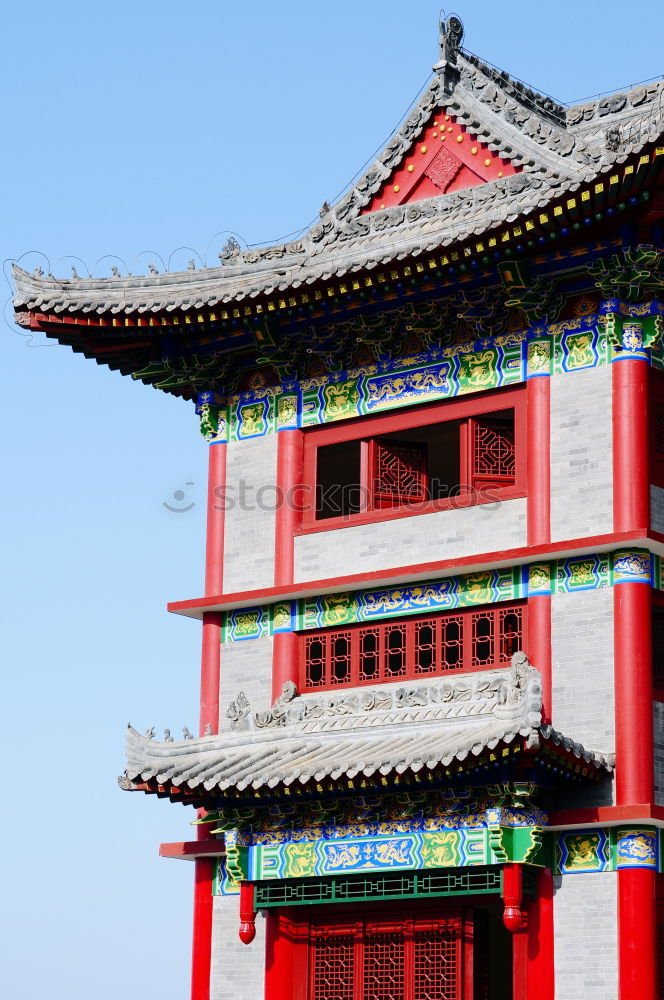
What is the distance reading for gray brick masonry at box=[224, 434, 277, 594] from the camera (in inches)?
983

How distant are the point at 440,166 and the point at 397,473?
435 cm

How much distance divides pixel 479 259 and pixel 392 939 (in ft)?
27.8

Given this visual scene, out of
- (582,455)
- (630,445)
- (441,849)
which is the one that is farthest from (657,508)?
(441,849)

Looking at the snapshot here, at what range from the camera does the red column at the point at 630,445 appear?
21516mm

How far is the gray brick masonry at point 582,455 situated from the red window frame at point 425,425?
591 millimetres

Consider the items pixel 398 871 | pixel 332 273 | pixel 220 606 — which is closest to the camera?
pixel 398 871

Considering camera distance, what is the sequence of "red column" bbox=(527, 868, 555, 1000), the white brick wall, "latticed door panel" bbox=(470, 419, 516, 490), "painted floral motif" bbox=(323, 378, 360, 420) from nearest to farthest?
"red column" bbox=(527, 868, 555, 1000) → the white brick wall → "latticed door panel" bbox=(470, 419, 516, 490) → "painted floral motif" bbox=(323, 378, 360, 420)

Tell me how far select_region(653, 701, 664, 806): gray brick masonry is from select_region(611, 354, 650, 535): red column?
7.16ft

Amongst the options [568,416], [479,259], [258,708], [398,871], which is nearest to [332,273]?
[479,259]

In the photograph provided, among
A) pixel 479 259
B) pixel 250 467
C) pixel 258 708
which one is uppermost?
pixel 479 259

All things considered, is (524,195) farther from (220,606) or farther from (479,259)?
(220,606)

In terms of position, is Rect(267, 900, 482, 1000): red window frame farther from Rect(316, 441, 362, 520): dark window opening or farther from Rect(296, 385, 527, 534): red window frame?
Rect(316, 441, 362, 520): dark window opening

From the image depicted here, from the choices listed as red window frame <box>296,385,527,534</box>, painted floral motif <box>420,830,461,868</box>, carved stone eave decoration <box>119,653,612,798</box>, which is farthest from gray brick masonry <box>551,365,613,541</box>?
painted floral motif <box>420,830,461,868</box>

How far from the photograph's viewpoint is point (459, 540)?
23.1m
